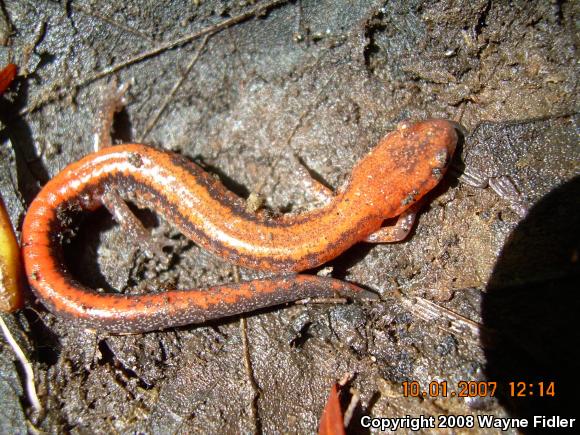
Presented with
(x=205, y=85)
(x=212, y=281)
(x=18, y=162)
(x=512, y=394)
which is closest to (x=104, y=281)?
(x=212, y=281)

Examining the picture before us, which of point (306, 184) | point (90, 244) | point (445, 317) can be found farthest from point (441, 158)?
point (90, 244)

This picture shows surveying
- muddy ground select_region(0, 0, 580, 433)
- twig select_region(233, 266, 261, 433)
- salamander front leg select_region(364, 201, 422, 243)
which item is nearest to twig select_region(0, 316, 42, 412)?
muddy ground select_region(0, 0, 580, 433)

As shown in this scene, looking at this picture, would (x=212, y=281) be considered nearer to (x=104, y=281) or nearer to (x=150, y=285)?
(x=150, y=285)

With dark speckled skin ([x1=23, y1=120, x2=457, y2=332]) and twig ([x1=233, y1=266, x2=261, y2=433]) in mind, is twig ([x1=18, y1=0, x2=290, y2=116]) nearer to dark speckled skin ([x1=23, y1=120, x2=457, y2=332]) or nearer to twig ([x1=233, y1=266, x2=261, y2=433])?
dark speckled skin ([x1=23, y1=120, x2=457, y2=332])

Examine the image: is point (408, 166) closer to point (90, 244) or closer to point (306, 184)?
point (306, 184)

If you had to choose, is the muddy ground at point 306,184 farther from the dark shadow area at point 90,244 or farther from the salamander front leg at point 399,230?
the salamander front leg at point 399,230
